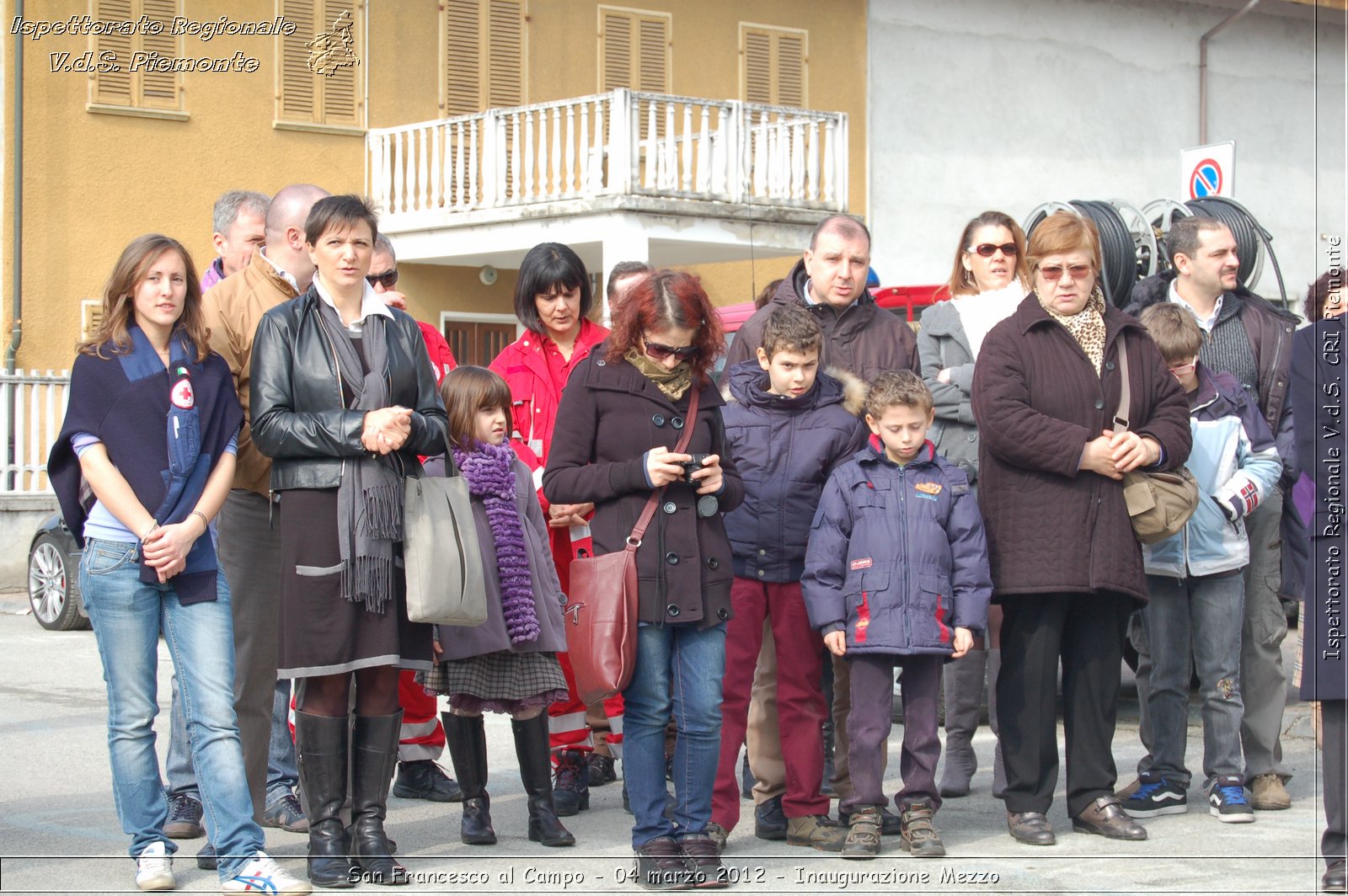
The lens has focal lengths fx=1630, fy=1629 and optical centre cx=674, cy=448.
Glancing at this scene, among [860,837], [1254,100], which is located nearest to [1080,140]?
[1254,100]

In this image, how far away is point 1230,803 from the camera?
616cm

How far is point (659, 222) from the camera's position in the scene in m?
19.1

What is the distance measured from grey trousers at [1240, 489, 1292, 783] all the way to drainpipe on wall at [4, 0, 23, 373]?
14890mm

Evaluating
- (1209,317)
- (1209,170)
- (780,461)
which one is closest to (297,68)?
(1209,170)

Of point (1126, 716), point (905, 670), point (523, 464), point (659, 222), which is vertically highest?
point (659, 222)

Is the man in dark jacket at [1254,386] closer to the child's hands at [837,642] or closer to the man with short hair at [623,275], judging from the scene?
the child's hands at [837,642]

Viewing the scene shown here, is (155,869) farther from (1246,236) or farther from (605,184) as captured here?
(605,184)

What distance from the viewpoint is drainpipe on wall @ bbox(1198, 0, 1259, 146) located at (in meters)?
25.8

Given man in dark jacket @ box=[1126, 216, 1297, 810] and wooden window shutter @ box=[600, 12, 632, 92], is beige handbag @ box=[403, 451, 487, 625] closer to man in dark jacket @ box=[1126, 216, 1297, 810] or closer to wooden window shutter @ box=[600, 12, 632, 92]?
man in dark jacket @ box=[1126, 216, 1297, 810]

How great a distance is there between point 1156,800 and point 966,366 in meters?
1.87

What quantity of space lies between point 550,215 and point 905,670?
1422cm

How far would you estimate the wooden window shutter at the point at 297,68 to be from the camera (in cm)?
1998

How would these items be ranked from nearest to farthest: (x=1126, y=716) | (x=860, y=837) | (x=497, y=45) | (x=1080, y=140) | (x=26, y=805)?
(x=860, y=837) < (x=26, y=805) < (x=1126, y=716) < (x=497, y=45) < (x=1080, y=140)

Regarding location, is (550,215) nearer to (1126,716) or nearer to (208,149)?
(208,149)
